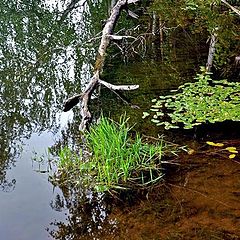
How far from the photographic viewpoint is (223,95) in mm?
5273

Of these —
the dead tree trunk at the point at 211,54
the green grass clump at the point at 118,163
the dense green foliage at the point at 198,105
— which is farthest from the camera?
the dead tree trunk at the point at 211,54

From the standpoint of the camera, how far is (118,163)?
3.70 metres

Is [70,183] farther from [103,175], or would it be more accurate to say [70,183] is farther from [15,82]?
[15,82]

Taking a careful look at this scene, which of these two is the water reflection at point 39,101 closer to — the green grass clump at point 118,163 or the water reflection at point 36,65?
the water reflection at point 36,65

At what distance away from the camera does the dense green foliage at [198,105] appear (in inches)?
186

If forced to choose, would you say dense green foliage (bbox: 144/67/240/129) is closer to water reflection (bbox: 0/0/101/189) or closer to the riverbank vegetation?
the riverbank vegetation

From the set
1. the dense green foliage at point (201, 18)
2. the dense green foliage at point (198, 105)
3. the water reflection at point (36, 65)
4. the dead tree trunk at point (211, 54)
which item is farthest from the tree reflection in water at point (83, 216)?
the dense green foliage at point (201, 18)

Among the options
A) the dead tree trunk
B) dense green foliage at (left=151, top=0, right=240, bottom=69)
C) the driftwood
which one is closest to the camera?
the driftwood

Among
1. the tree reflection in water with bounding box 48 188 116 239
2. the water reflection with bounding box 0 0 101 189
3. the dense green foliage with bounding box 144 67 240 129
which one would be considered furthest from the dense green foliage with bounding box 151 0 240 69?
the tree reflection in water with bounding box 48 188 116 239

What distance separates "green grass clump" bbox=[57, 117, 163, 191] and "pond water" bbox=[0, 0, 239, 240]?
6.6 inches

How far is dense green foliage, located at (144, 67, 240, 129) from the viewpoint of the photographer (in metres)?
4.73

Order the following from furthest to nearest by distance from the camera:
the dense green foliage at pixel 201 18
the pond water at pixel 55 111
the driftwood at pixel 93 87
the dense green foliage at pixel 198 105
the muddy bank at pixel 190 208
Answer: the dense green foliage at pixel 201 18 → the dense green foliage at pixel 198 105 → the driftwood at pixel 93 87 → the pond water at pixel 55 111 → the muddy bank at pixel 190 208

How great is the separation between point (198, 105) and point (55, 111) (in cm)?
173

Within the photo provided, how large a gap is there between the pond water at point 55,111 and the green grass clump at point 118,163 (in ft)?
0.55
